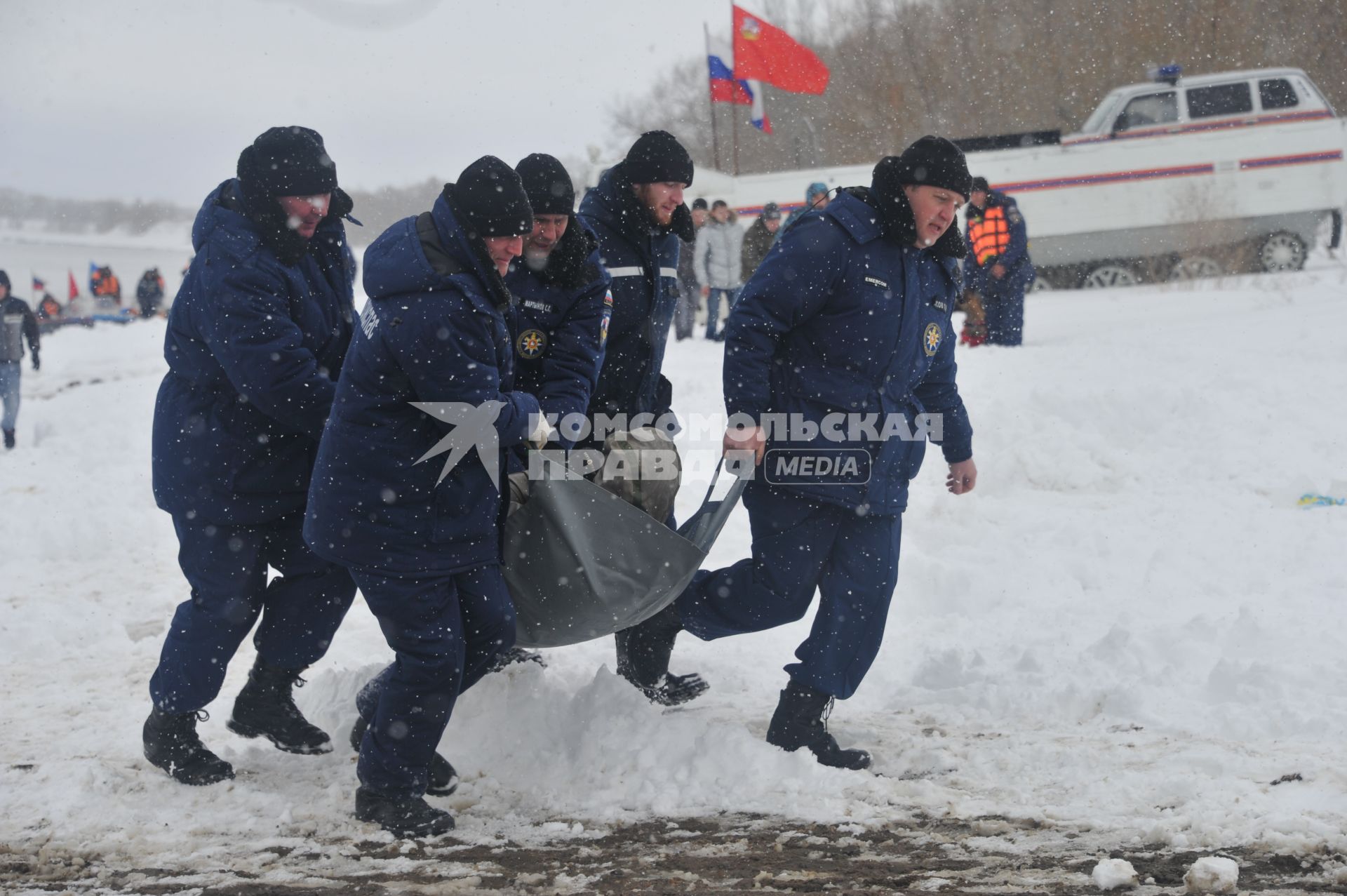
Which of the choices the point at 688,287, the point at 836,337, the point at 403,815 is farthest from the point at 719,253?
the point at 403,815

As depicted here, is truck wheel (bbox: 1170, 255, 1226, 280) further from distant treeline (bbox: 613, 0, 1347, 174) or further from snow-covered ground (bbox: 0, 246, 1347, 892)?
snow-covered ground (bbox: 0, 246, 1347, 892)

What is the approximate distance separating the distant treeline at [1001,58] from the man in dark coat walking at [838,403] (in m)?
17.6

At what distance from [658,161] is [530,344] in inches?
30.9

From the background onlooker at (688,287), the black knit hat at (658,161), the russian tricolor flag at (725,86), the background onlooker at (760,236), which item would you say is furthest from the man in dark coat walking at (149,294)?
the black knit hat at (658,161)

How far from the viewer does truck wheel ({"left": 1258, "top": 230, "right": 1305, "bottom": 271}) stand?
619 inches

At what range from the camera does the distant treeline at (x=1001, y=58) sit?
26.8m

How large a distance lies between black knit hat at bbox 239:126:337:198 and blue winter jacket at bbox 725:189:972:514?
4.40ft

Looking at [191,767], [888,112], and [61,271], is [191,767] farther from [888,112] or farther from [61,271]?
[61,271]

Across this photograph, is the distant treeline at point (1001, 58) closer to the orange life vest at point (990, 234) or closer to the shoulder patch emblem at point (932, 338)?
the orange life vest at point (990, 234)

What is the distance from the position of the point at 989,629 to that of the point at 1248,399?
3.74m

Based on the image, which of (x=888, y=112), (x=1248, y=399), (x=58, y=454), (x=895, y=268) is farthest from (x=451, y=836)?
(x=888, y=112)

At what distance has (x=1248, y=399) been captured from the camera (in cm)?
768

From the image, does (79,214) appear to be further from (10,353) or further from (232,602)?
(232,602)

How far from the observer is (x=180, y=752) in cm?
373
